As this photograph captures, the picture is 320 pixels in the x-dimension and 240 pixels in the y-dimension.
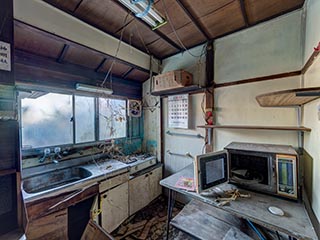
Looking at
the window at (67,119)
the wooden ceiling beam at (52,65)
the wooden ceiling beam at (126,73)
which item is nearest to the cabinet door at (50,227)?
the window at (67,119)

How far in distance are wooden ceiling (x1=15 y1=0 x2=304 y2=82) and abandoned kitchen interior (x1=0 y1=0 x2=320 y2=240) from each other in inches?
0.6

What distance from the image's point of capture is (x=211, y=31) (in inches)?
85.7

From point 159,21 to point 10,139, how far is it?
68.1 inches

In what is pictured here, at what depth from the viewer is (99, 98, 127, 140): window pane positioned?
2.67 m

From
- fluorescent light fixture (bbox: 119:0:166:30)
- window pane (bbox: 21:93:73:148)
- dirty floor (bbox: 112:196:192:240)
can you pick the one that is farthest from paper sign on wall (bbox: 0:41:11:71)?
dirty floor (bbox: 112:196:192:240)

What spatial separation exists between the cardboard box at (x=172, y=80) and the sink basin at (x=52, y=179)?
1729mm

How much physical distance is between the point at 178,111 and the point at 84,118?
5.35 feet

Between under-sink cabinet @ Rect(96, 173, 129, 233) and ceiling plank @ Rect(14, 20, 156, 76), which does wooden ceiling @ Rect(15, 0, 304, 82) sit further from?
under-sink cabinet @ Rect(96, 173, 129, 233)

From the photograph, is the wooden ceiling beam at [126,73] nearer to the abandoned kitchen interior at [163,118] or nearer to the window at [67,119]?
the abandoned kitchen interior at [163,118]

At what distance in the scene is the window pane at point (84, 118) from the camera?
234 centimetres

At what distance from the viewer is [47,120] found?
79.4 inches

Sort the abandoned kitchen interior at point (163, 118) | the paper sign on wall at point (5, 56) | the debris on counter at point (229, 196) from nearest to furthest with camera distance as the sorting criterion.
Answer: the paper sign on wall at point (5, 56)
the abandoned kitchen interior at point (163, 118)
the debris on counter at point (229, 196)

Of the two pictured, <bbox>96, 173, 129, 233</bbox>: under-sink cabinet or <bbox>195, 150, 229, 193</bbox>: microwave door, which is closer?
<bbox>195, 150, 229, 193</bbox>: microwave door

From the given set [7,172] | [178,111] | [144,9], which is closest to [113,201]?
[7,172]
